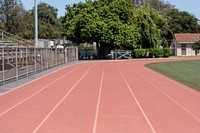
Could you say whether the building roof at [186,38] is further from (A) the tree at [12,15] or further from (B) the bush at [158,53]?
(A) the tree at [12,15]

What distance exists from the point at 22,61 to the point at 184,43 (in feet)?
226

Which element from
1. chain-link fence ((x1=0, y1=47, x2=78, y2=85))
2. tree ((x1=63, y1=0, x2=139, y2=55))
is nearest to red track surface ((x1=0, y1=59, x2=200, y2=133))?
chain-link fence ((x1=0, y1=47, x2=78, y2=85))

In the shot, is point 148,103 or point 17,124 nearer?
point 17,124

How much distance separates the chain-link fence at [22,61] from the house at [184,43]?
5503cm

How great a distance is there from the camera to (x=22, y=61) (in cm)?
2581

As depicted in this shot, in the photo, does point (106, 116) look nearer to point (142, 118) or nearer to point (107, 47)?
point (142, 118)

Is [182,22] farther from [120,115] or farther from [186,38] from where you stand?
[120,115]

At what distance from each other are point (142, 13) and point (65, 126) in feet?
195

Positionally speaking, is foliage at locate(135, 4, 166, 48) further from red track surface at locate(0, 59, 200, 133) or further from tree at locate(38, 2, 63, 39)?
red track surface at locate(0, 59, 200, 133)

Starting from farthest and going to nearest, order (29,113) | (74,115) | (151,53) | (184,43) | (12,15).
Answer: (184,43) < (12,15) < (151,53) < (29,113) < (74,115)

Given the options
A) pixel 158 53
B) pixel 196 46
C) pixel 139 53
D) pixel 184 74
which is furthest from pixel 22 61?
pixel 196 46

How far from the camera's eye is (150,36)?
67.2 m


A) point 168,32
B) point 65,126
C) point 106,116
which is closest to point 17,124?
point 65,126

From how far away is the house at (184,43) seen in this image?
89.9 metres
